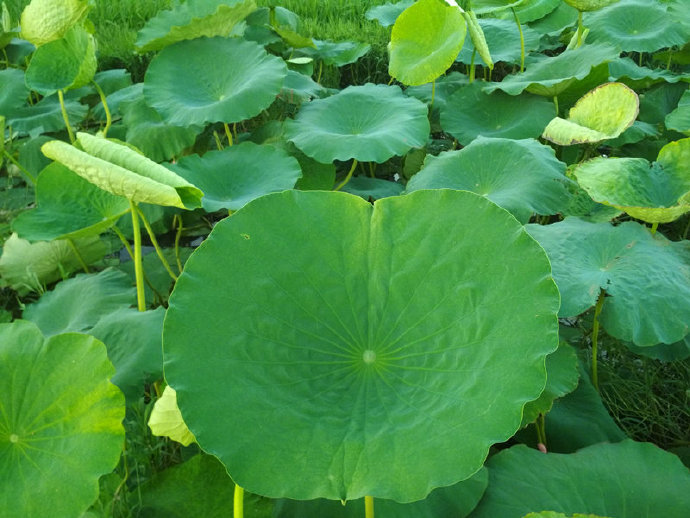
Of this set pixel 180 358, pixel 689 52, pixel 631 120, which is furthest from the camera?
pixel 689 52

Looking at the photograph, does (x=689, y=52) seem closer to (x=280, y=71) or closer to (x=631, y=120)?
(x=631, y=120)

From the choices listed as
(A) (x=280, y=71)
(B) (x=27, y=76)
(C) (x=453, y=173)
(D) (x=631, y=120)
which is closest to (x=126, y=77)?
(B) (x=27, y=76)

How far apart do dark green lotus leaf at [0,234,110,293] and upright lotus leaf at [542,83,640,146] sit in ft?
4.87

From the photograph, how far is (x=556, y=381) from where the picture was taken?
4.62 feet

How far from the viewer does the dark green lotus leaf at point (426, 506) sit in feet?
3.80

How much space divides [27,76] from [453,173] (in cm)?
148

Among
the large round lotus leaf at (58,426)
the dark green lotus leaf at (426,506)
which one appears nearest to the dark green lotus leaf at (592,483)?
the dark green lotus leaf at (426,506)

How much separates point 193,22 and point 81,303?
1118mm

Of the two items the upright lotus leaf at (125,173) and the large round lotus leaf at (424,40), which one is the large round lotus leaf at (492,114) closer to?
the large round lotus leaf at (424,40)

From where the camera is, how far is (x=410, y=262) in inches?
42.8

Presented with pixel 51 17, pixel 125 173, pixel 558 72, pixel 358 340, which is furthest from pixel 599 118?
pixel 51 17

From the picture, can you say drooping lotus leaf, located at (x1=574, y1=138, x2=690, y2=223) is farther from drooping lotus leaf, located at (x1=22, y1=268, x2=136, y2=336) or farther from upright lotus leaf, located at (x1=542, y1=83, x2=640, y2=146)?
drooping lotus leaf, located at (x1=22, y1=268, x2=136, y2=336)

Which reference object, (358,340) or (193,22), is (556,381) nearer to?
(358,340)

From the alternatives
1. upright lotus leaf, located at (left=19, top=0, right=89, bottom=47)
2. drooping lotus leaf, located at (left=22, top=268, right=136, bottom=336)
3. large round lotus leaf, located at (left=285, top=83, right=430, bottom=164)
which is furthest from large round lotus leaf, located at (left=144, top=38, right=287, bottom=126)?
drooping lotus leaf, located at (left=22, top=268, right=136, bottom=336)
